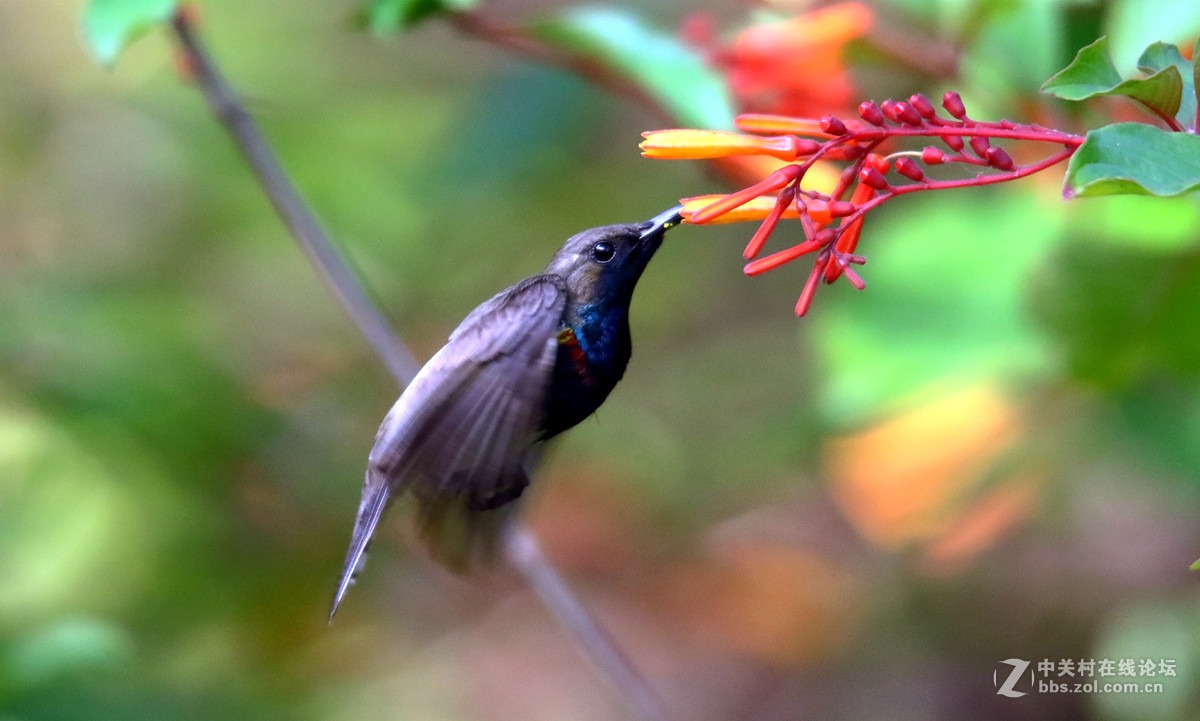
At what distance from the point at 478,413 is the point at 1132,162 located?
0.72m

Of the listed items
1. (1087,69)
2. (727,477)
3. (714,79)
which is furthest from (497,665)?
(1087,69)

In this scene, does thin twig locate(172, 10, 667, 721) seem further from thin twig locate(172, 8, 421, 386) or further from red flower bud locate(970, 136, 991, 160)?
red flower bud locate(970, 136, 991, 160)

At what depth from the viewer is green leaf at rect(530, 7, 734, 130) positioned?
1.70 meters

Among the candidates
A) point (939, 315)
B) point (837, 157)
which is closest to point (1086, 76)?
point (837, 157)

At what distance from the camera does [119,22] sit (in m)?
1.52

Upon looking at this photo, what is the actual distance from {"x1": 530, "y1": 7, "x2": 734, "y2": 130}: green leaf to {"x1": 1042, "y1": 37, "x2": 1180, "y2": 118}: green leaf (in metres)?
0.80

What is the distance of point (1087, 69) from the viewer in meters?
0.91

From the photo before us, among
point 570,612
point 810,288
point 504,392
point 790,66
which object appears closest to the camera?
point 810,288

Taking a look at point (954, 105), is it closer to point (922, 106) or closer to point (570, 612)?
point (922, 106)

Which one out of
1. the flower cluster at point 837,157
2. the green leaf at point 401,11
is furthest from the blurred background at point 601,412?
the flower cluster at point 837,157

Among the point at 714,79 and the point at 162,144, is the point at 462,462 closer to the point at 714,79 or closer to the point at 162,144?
the point at 714,79

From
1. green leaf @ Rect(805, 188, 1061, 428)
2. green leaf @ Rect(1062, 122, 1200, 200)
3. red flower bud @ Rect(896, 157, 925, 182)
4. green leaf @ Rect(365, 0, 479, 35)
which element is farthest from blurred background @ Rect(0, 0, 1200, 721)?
green leaf @ Rect(1062, 122, 1200, 200)

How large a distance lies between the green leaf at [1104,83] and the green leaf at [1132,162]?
5 centimetres

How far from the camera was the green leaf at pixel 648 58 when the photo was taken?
5.59 feet
